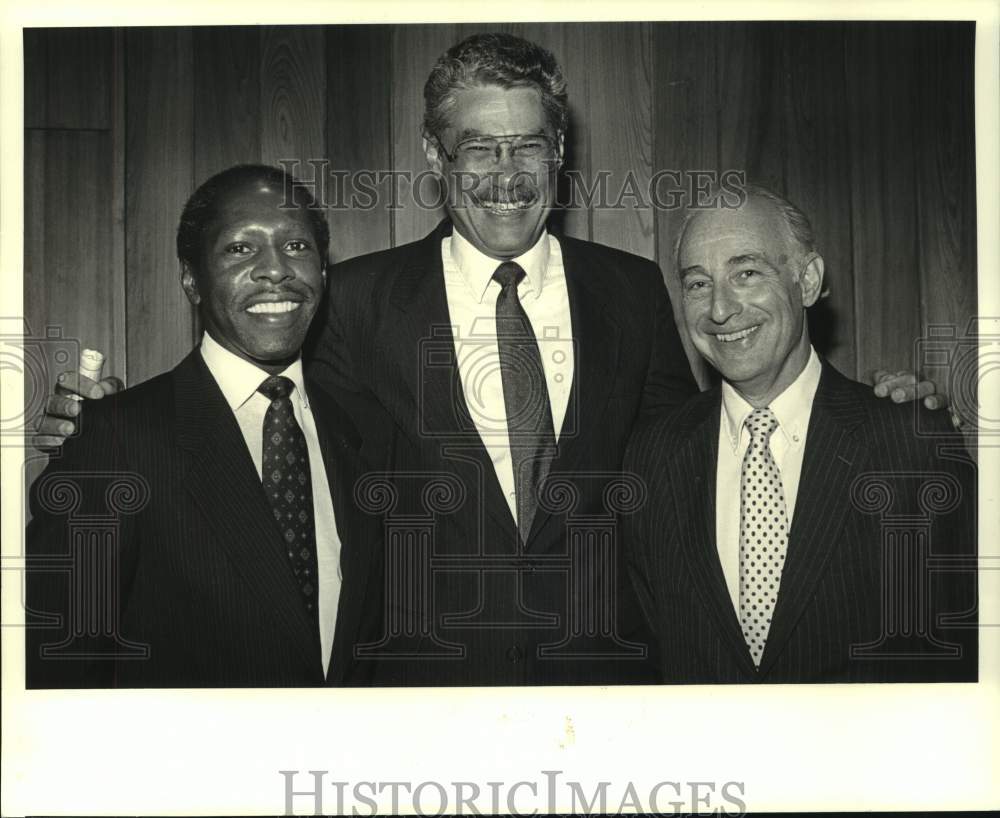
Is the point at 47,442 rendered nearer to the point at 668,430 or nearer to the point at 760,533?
the point at 668,430

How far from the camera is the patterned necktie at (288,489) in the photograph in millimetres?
2166

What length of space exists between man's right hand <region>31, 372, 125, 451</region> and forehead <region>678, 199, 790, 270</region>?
1.12 meters

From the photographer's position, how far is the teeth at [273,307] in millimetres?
2145

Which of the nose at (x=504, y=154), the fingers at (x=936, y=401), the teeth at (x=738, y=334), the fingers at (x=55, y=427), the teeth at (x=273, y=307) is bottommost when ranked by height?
the fingers at (x=55, y=427)

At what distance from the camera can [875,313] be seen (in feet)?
7.36

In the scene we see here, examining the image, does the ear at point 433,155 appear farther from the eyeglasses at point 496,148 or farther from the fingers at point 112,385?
the fingers at point 112,385

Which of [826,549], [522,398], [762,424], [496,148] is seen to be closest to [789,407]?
[762,424]

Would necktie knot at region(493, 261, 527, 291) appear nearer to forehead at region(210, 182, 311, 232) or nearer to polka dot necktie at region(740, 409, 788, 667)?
forehead at region(210, 182, 311, 232)

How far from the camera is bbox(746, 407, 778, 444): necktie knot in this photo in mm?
2174

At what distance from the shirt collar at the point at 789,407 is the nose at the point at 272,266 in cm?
86

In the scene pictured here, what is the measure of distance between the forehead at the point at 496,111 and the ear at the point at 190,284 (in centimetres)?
57

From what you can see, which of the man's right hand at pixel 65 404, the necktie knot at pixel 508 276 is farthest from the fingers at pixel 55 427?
the necktie knot at pixel 508 276

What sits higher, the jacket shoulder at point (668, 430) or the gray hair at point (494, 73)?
the gray hair at point (494, 73)

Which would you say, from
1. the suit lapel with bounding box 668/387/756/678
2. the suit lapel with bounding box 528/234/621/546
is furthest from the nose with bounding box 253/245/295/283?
the suit lapel with bounding box 668/387/756/678
